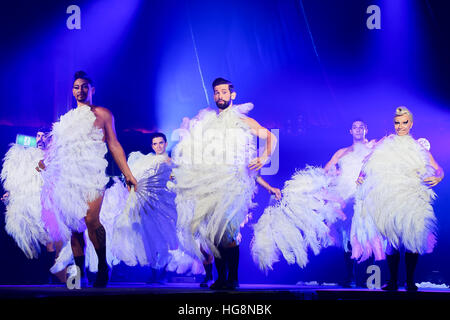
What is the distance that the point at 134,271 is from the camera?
5383mm

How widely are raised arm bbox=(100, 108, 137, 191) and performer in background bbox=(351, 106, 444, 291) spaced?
2205mm

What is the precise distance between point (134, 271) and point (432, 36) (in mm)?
3912

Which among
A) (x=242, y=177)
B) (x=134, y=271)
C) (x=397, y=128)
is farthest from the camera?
(x=134, y=271)

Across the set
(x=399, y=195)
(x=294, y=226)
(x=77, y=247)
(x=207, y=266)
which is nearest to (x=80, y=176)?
(x=77, y=247)

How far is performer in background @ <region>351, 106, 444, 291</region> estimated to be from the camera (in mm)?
4727

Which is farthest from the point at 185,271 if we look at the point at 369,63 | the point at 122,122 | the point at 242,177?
the point at 369,63

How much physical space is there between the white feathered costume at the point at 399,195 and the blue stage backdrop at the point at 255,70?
1.80ft

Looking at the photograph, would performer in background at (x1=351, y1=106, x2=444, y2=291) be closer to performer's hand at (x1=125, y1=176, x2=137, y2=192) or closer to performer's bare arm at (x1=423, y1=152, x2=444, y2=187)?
performer's bare arm at (x1=423, y1=152, x2=444, y2=187)

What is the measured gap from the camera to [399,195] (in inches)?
187

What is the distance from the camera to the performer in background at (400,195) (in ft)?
15.5
